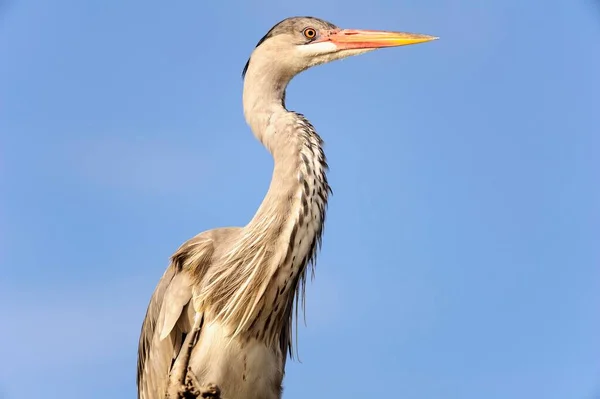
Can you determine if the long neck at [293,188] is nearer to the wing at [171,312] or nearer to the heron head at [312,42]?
the wing at [171,312]

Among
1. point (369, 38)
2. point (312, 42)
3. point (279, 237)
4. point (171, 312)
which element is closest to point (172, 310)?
point (171, 312)

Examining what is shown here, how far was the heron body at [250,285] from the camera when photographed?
3867 mm

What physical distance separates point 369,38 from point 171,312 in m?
1.87

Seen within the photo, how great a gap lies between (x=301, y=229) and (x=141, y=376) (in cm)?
126

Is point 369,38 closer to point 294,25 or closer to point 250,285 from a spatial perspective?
point 294,25

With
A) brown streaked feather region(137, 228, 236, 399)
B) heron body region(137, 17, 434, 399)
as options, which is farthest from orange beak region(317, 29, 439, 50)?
brown streaked feather region(137, 228, 236, 399)

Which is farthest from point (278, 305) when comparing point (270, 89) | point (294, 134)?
point (270, 89)

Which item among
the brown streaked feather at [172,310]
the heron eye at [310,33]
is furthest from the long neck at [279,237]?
the heron eye at [310,33]

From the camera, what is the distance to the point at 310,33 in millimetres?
4488

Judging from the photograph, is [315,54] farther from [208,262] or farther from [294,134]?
[208,262]

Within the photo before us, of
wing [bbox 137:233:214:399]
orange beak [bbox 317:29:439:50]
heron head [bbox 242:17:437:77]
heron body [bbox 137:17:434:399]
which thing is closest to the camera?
heron body [bbox 137:17:434:399]

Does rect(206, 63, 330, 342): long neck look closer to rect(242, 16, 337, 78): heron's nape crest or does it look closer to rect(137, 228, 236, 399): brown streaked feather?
rect(137, 228, 236, 399): brown streaked feather

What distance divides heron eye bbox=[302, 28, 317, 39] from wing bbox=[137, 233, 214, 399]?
1228 millimetres

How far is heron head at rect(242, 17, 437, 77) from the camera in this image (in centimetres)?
441
